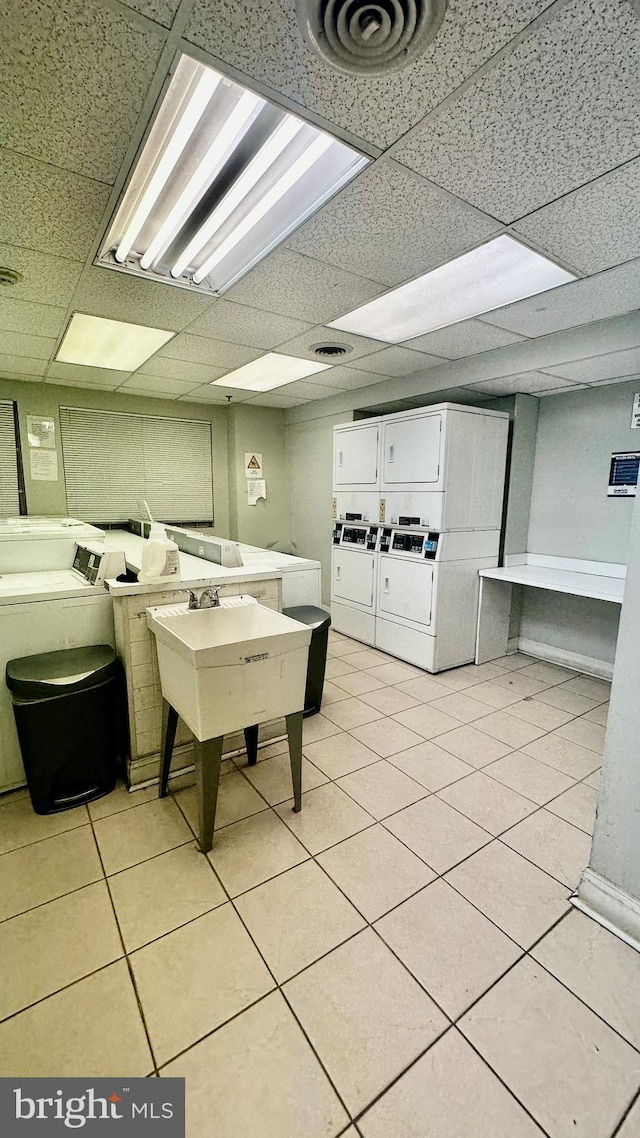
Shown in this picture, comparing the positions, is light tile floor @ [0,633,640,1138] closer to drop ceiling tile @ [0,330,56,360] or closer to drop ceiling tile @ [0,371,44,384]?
drop ceiling tile @ [0,330,56,360]

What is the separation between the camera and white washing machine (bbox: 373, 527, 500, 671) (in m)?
3.60

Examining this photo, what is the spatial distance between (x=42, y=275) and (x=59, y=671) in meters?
1.85

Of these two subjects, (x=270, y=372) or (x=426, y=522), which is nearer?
(x=426, y=522)

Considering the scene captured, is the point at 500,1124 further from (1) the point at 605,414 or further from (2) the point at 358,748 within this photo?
(1) the point at 605,414

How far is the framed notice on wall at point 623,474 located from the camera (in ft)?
11.0

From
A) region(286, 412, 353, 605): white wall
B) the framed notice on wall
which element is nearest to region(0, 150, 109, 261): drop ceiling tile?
region(286, 412, 353, 605): white wall

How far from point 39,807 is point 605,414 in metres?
4.48

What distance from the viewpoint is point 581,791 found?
2287mm

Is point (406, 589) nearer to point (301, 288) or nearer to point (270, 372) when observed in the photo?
point (270, 372)

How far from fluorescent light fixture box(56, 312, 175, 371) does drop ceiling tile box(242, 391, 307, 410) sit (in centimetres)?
149

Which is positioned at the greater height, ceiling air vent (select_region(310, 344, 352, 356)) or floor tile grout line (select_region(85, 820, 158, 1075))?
ceiling air vent (select_region(310, 344, 352, 356))

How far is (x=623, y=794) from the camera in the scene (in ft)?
5.07

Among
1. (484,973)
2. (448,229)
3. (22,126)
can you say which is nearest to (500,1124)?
(484,973)

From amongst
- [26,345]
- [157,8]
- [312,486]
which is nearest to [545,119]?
[157,8]
